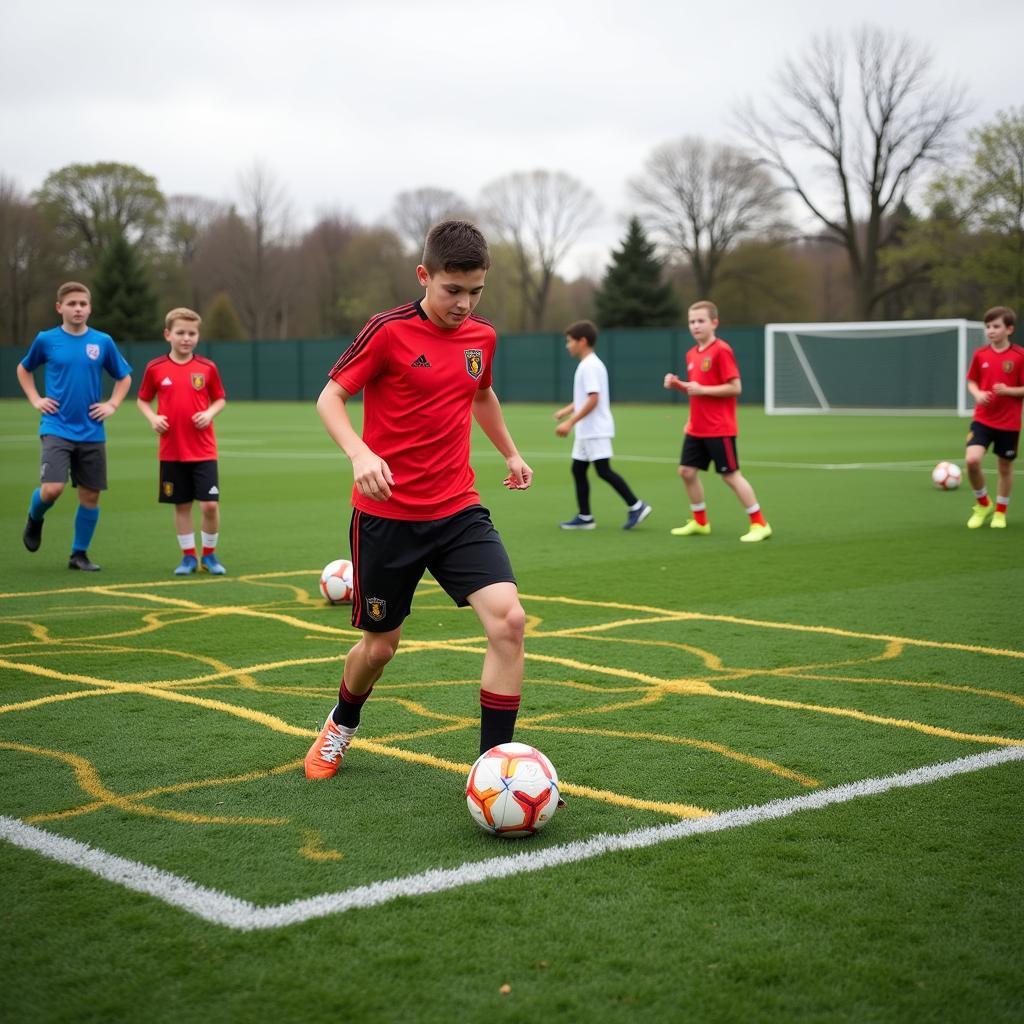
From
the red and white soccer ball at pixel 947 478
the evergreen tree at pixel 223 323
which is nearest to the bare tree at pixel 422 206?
the evergreen tree at pixel 223 323

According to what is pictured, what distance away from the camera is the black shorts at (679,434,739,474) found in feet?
40.8

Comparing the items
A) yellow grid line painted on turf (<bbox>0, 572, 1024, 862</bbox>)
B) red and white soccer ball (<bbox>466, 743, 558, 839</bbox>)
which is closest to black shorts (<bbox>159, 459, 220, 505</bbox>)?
yellow grid line painted on turf (<bbox>0, 572, 1024, 862</bbox>)

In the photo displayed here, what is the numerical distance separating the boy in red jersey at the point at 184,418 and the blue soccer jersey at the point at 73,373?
55 cm

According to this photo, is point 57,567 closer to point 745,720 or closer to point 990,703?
point 745,720

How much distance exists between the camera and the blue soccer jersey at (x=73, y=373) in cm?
1061

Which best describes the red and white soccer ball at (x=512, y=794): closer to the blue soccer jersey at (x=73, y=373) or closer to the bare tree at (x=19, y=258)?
the blue soccer jersey at (x=73, y=373)

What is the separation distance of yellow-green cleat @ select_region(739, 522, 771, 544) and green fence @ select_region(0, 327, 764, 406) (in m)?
38.9

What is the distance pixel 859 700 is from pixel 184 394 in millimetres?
6090

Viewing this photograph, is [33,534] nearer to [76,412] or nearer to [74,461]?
[74,461]

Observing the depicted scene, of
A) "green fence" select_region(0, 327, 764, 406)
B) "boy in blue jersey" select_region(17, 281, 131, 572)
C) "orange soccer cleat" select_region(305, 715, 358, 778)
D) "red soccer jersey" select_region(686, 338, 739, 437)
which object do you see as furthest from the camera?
"green fence" select_region(0, 327, 764, 406)

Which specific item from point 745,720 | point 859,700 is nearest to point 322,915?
point 745,720

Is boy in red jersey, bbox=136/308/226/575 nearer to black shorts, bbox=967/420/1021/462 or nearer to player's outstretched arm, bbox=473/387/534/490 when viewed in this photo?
player's outstretched arm, bbox=473/387/534/490

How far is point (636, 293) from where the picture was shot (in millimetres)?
64438

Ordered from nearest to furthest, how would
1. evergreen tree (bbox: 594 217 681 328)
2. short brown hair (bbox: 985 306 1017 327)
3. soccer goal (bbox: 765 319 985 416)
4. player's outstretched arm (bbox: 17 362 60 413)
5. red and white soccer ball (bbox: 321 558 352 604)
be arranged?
red and white soccer ball (bbox: 321 558 352 604) < player's outstretched arm (bbox: 17 362 60 413) < short brown hair (bbox: 985 306 1017 327) < soccer goal (bbox: 765 319 985 416) < evergreen tree (bbox: 594 217 681 328)
